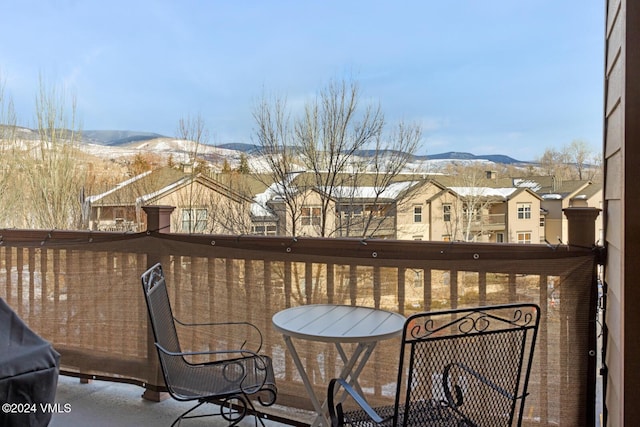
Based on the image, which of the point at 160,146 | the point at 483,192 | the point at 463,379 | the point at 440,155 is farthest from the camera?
the point at 440,155

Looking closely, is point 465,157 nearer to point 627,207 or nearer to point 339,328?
point 339,328

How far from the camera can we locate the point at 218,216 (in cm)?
1038

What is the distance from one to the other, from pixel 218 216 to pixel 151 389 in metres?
7.78

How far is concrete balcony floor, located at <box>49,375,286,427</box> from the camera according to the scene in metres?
2.53

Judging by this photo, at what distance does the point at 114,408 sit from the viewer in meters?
2.72

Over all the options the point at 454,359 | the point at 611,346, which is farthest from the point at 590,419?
the point at 454,359

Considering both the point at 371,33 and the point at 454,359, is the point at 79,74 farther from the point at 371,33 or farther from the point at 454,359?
the point at 454,359

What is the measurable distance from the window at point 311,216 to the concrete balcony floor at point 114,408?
24.0 ft

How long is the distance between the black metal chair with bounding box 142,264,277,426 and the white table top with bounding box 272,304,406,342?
0.29 m

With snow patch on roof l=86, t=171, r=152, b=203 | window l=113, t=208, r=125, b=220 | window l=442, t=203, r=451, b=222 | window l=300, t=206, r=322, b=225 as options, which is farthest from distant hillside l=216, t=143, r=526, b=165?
window l=113, t=208, r=125, b=220

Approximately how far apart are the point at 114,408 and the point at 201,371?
80cm

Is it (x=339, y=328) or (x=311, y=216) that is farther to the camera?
(x=311, y=216)

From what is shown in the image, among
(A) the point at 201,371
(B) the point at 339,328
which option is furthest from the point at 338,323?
(A) the point at 201,371

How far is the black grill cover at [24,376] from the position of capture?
0.94 metres
